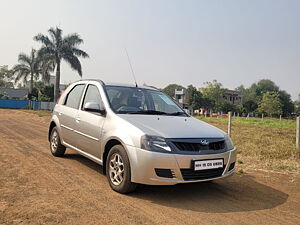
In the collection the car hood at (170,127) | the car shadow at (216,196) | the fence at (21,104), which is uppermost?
the car hood at (170,127)

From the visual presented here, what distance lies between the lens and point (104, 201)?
12.5 ft

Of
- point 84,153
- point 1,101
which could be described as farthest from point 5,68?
point 84,153

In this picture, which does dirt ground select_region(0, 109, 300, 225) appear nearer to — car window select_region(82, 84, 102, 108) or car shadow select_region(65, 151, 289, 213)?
car shadow select_region(65, 151, 289, 213)

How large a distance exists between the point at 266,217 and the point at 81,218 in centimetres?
228

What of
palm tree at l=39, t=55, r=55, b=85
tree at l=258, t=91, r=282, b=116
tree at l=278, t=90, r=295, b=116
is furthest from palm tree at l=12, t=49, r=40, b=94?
tree at l=278, t=90, r=295, b=116

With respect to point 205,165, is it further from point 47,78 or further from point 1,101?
point 1,101

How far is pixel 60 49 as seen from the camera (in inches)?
1345

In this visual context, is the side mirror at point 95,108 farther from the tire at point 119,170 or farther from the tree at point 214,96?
the tree at point 214,96

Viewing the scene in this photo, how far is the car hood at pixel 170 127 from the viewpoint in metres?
Result: 3.96

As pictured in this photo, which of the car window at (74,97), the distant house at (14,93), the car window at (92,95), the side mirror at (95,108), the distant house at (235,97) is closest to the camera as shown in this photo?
the side mirror at (95,108)

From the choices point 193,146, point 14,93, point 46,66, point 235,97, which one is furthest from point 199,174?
point 235,97

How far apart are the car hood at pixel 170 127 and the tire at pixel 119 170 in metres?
0.48

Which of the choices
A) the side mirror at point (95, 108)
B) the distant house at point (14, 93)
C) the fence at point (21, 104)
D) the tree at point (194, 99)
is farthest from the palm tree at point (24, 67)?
the side mirror at point (95, 108)

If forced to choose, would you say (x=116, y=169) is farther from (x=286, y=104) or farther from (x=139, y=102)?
(x=286, y=104)
